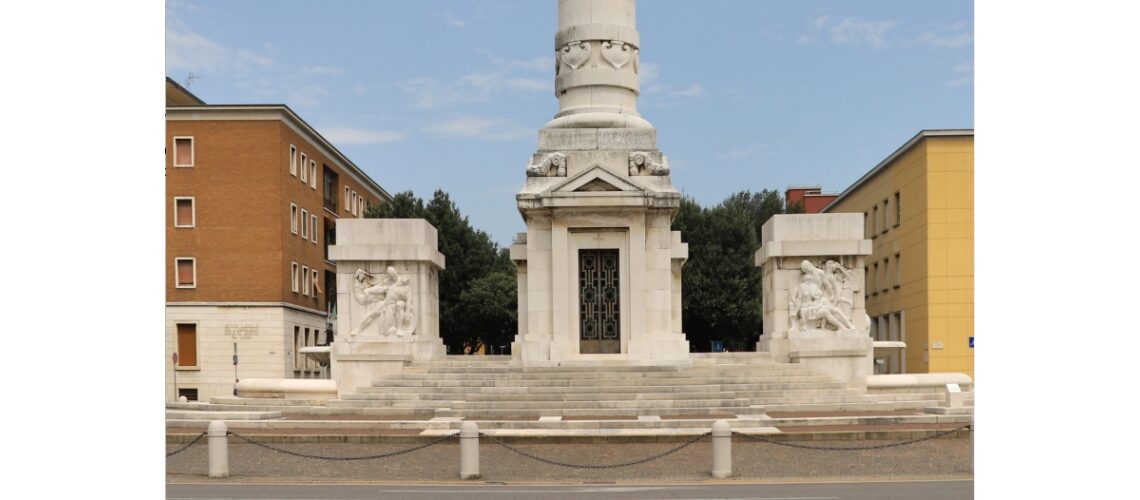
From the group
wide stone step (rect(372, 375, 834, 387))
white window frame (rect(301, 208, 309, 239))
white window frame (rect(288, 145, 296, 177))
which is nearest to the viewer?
wide stone step (rect(372, 375, 834, 387))

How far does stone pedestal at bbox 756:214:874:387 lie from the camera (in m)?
29.0

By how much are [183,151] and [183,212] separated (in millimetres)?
2789

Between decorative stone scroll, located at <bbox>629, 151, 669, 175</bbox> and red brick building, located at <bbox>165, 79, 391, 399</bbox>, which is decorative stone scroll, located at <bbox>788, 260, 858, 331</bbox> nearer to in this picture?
decorative stone scroll, located at <bbox>629, 151, 669, 175</bbox>

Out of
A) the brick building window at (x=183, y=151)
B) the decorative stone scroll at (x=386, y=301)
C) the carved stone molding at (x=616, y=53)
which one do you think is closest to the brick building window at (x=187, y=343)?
the brick building window at (x=183, y=151)

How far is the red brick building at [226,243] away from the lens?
55.4m

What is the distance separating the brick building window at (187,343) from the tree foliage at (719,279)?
74.0ft

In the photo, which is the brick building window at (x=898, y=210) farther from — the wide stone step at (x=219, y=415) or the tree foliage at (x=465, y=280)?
the wide stone step at (x=219, y=415)

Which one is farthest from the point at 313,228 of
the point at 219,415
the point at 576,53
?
the point at 219,415

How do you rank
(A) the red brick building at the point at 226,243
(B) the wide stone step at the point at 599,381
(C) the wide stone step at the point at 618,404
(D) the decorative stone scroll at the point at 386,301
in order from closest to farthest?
1. (C) the wide stone step at the point at 618,404
2. (B) the wide stone step at the point at 599,381
3. (D) the decorative stone scroll at the point at 386,301
4. (A) the red brick building at the point at 226,243

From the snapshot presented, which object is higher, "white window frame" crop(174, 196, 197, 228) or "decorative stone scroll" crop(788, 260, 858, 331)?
"white window frame" crop(174, 196, 197, 228)

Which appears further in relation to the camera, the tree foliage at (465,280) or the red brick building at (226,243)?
the tree foliage at (465,280)

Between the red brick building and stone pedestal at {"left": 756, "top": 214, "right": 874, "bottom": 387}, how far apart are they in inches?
1248

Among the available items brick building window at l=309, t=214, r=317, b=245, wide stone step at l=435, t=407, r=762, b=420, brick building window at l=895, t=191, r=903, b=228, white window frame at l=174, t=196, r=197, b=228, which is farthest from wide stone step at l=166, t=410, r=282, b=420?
brick building window at l=309, t=214, r=317, b=245

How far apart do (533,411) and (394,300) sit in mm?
6082
